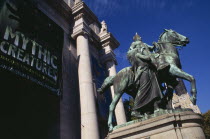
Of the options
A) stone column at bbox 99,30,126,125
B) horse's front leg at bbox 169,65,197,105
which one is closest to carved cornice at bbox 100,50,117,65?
stone column at bbox 99,30,126,125

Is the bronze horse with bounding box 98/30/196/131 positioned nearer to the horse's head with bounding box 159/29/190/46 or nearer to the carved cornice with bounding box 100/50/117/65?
the horse's head with bounding box 159/29/190/46

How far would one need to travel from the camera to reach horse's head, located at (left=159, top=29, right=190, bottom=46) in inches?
276

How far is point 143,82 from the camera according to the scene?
5.98m

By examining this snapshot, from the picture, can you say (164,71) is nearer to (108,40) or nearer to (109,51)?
(109,51)

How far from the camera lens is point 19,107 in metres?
9.07

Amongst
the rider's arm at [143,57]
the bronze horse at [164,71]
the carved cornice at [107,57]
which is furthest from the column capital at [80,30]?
the rider's arm at [143,57]

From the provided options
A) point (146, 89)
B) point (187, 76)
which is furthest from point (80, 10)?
point (187, 76)

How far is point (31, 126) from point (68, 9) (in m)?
10.3

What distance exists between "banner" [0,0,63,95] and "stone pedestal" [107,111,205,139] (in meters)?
6.67

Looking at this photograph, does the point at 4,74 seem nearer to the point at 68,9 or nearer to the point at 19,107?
the point at 19,107

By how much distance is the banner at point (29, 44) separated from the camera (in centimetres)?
906

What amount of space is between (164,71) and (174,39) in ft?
6.24

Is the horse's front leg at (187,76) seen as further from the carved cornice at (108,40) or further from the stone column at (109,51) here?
the carved cornice at (108,40)

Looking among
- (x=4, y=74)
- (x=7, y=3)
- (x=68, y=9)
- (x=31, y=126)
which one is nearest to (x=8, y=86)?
(x=4, y=74)
